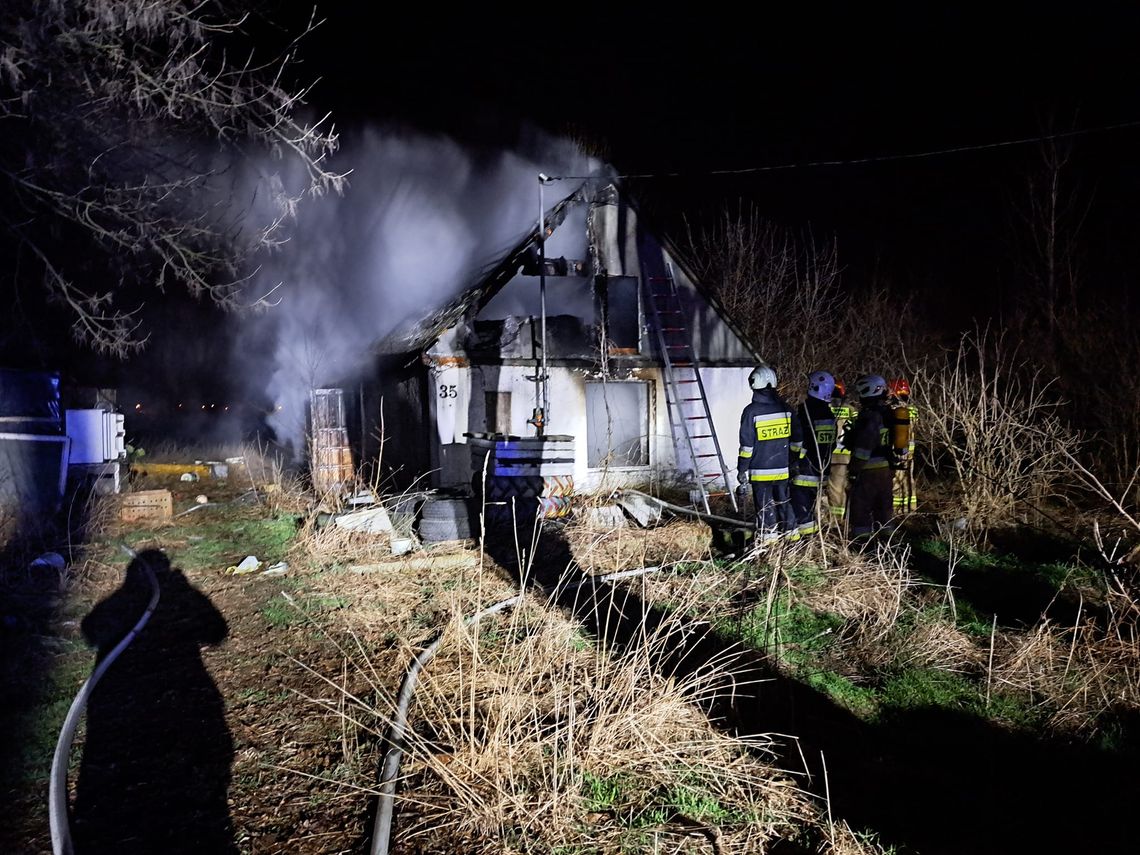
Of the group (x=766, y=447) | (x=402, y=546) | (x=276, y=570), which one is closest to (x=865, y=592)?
(x=766, y=447)

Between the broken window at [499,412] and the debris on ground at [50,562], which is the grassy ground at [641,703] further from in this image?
the broken window at [499,412]

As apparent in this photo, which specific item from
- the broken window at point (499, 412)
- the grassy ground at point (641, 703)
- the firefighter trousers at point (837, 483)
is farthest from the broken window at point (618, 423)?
the grassy ground at point (641, 703)

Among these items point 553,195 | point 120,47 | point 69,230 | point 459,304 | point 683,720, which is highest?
point 553,195

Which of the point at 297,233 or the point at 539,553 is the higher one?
the point at 297,233

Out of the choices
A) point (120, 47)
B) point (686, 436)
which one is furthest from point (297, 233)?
point (686, 436)

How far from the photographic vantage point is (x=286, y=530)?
27.5ft

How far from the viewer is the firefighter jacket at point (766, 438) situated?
255 inches

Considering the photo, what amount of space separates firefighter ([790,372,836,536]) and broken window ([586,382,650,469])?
15.3ft

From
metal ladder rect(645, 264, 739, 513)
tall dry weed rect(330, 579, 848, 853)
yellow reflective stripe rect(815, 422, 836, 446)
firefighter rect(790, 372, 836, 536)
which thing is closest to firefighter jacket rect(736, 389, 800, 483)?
firefighter rect(790, 372, 836, 536)

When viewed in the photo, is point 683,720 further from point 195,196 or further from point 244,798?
point 195,196

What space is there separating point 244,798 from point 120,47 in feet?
25.0

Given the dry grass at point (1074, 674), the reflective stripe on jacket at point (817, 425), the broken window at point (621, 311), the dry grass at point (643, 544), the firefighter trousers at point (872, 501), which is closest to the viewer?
the dry grass at point (1074, 674)

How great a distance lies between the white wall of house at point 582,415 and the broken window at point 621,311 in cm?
56

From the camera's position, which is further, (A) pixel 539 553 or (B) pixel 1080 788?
(A) pixel 539 553
